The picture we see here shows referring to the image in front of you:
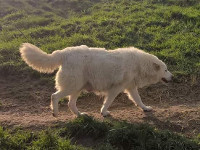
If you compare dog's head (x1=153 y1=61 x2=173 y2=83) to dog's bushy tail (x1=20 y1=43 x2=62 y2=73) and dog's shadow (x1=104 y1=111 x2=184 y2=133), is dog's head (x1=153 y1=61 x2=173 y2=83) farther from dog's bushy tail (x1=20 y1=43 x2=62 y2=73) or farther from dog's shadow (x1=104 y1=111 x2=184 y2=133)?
dog's bushy tail (x1=20 y1=43 x2=62 y2=73)

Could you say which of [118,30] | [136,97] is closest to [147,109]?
[136,97]

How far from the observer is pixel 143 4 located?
553 inches

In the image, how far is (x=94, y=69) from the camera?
6.21 m

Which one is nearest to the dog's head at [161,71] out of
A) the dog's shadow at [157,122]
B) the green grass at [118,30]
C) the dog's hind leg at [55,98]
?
the dog's shadow at [157,122]

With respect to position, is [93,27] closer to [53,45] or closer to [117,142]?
[53,45]

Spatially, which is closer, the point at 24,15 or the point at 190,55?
the point at 190,55

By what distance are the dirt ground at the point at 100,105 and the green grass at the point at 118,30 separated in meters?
0.84

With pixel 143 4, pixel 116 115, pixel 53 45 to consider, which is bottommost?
pixel 116 115

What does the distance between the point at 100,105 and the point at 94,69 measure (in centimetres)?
157

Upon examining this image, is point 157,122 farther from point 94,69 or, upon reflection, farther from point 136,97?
point 94,69

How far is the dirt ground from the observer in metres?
5.95

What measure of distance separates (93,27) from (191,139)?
7.49m

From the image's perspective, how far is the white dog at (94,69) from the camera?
19.7ft

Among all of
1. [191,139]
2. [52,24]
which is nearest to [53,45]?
[52,24]
